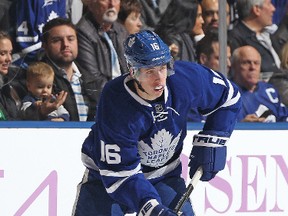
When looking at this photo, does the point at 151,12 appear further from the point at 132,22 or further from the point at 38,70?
the point at 38,70

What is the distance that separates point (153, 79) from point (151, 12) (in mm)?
1683

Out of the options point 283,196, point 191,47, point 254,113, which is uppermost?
point 191,47

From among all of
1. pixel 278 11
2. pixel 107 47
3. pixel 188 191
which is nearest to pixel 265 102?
pixel 278 11

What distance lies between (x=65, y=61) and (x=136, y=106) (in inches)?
56.2

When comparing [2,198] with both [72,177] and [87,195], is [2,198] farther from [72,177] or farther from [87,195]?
[87,195]

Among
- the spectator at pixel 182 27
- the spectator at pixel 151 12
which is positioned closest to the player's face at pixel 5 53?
the spectator at pixel 151 12

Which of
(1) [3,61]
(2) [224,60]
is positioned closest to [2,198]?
(1) [3,61]

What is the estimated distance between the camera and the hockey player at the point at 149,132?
10.3ft

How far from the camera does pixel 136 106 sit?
319 cm

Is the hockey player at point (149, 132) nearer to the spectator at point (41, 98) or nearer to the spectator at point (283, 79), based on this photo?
the spectator at point (41, 98)

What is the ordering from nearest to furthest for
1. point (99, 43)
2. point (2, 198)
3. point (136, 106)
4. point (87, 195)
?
point (136, 106), point (87, 195), point (2, 198), point (99, 43)

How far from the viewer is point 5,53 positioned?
439cm

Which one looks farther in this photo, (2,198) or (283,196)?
(283,196)

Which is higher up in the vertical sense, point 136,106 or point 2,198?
point 136,106
